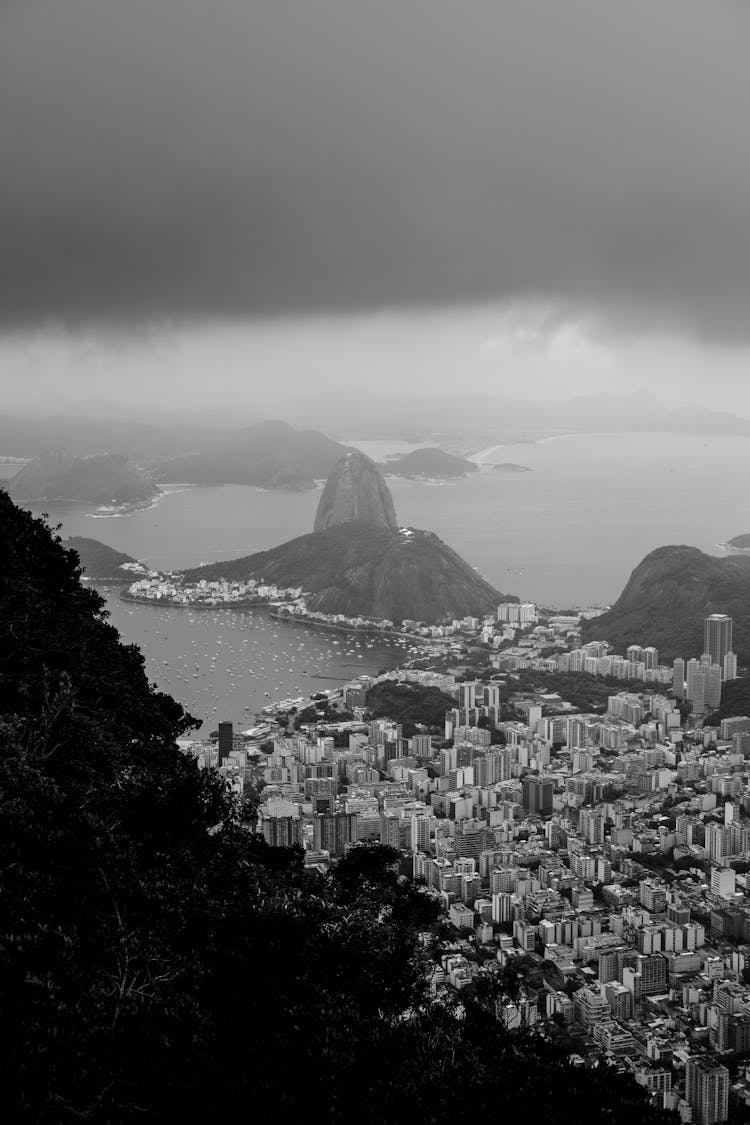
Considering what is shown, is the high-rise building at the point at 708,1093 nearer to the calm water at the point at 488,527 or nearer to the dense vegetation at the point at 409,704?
the dense vegetation at the point at 409,704

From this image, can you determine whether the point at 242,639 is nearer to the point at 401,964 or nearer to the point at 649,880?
the point at 649,880

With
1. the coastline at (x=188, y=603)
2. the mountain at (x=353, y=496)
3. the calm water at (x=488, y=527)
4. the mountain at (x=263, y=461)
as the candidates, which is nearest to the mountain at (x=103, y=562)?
the calm water at (x=488, y=527)

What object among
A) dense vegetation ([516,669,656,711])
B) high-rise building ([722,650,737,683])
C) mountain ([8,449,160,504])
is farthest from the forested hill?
mountain ([8,449,160,504])

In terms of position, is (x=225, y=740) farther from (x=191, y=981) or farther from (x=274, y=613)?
(x=274, y=613)

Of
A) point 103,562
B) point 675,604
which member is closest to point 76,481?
point 103,562

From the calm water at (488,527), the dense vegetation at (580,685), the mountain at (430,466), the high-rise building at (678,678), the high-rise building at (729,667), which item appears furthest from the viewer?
the mountain at (430,466)

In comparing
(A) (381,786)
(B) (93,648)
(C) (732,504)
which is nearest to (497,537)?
(C) (732,504)
